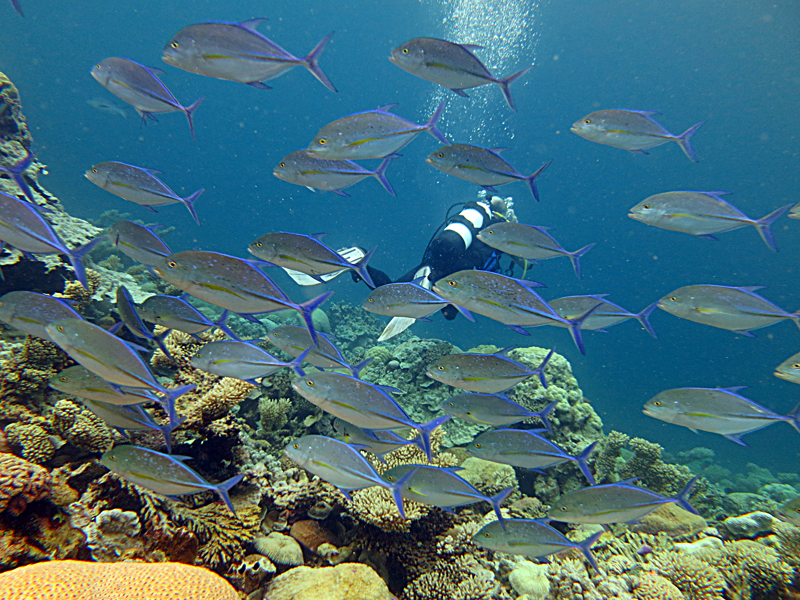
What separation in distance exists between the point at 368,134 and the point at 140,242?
2.13 meters

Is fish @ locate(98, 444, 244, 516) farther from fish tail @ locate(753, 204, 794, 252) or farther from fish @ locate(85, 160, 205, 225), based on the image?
fish tail @ locate(753, 204, 794, 252)

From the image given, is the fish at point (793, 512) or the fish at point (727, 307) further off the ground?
the fish at point (727, 307)

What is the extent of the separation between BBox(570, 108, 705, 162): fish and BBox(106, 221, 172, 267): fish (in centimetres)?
392

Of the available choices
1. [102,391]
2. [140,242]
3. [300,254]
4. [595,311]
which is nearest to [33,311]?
[140,242]

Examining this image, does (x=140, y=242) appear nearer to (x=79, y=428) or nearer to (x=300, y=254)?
(x=300, y=254)

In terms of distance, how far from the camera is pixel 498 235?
340 cm

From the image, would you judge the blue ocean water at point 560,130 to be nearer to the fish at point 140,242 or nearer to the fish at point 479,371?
the fish at point 140,242

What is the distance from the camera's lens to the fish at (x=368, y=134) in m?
2.56

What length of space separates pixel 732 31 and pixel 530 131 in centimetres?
2429

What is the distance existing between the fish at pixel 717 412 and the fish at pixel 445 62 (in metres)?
2.79

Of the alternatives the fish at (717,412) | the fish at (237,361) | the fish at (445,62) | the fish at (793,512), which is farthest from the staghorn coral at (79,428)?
the fish at (793,512)

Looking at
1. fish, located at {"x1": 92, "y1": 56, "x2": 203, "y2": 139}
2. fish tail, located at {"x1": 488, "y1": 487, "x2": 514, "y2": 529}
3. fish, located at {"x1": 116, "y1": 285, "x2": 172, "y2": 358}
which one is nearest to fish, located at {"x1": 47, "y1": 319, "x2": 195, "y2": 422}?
fish, located at {"x1": 116, "y1": 285, "x2": 172, "y2": 358}

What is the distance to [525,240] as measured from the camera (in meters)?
3.36

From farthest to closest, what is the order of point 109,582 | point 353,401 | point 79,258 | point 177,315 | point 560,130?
point 560,130 → point 177,315 → point 353,401 → point 79,258 → point 109,582
